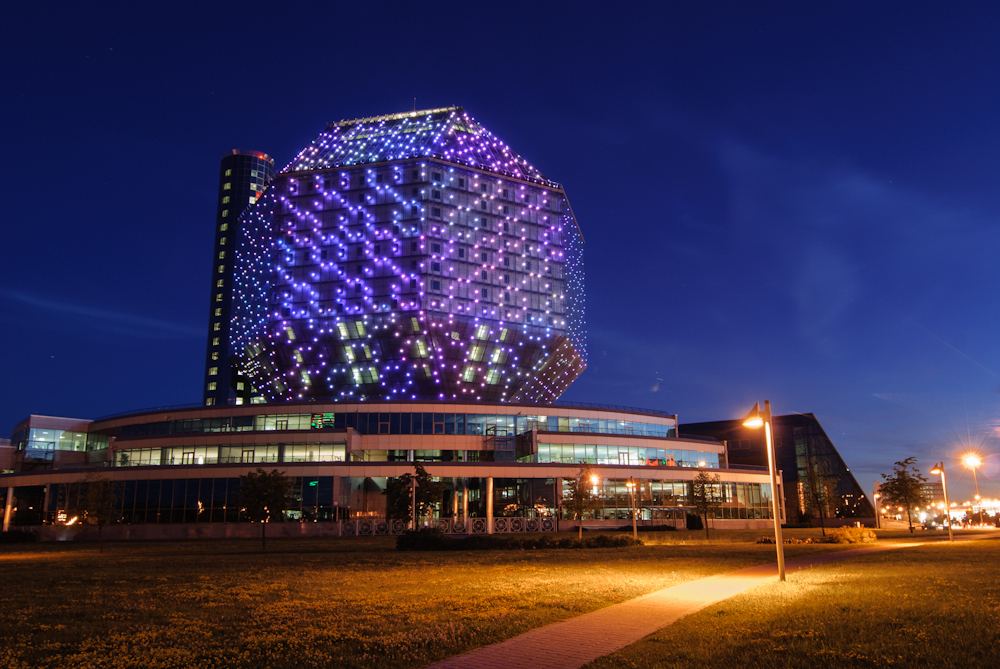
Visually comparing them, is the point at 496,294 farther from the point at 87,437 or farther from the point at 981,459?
the point at 981,459

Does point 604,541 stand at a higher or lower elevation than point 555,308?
lower

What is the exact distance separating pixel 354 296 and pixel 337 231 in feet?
30.3

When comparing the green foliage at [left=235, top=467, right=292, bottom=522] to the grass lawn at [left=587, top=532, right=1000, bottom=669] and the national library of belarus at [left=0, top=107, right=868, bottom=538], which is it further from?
the grass lawn at [left=587, top=532, right=1000, bottom=669]

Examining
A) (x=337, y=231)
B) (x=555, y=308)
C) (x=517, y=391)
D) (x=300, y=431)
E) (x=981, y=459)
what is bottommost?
(x=981, y=459)

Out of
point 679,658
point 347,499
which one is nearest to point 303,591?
point 679,658

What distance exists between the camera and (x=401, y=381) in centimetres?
9225

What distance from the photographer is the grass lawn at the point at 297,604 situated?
454 inches

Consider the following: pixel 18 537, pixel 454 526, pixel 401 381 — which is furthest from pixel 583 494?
pixel 401 381

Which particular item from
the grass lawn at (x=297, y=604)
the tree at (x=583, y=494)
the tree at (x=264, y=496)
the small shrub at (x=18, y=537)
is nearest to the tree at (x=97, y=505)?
the tree at (x=264, y=496)

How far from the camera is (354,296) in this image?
90.9m

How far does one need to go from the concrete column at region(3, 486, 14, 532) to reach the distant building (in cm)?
8907

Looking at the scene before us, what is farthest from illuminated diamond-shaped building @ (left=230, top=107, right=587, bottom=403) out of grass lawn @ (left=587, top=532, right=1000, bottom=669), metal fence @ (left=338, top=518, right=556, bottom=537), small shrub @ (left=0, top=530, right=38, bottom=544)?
grass lawn @ (left=587, top=532, right=1000, bottom=669)

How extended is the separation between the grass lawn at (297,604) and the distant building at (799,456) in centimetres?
9061

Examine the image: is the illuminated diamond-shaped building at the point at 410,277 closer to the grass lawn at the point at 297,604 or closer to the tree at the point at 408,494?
the tree at the point at 408,494
